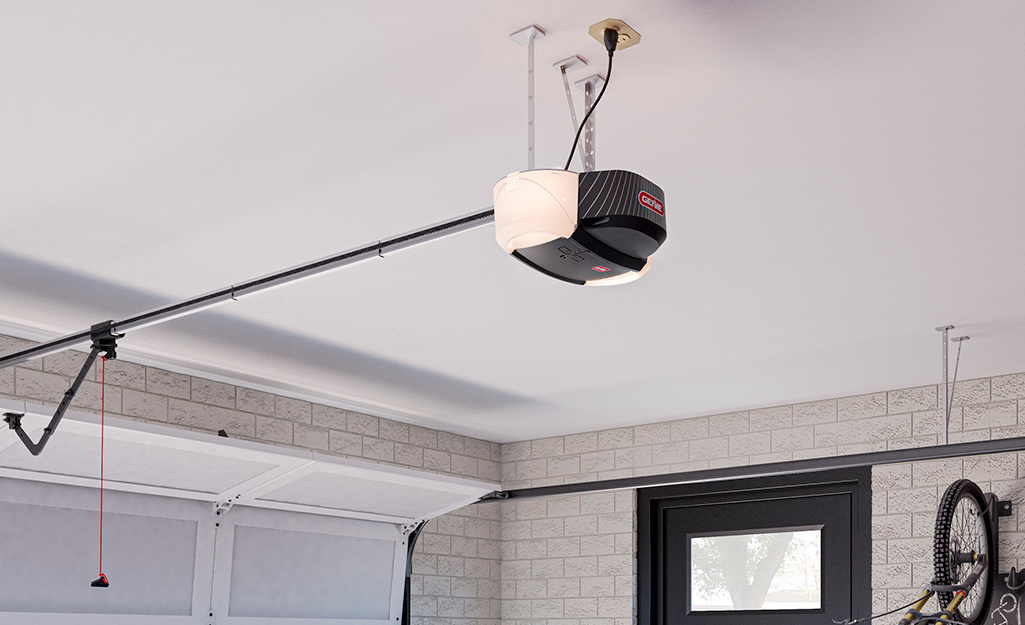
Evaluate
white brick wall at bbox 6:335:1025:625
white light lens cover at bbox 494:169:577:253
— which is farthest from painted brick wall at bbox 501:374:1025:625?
white light lens cover at bbox 494:169:577:253

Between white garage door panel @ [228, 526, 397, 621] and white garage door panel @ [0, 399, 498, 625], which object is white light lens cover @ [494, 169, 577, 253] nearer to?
white garage door panel @ [0, 399, 498, 625]

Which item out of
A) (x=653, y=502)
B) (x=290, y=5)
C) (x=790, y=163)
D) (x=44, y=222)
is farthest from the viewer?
(x=653, y=502)

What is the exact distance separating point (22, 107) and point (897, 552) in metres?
4.21

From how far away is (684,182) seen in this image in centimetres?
288

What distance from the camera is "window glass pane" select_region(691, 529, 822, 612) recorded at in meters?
5.39

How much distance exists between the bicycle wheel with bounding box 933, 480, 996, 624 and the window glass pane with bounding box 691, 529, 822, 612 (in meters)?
0.88

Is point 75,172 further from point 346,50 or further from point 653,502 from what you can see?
point 653,502

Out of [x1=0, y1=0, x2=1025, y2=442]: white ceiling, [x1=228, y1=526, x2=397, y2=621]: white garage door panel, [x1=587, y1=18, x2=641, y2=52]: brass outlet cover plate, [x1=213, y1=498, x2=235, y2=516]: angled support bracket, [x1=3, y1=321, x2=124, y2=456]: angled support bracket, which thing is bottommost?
[x1=228, y1=526, x2=397, y2=621]: white garage door panel

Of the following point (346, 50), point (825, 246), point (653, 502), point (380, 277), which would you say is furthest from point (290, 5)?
point (653, 502)

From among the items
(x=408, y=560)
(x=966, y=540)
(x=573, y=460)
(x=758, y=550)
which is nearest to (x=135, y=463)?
(x=408, y=560)

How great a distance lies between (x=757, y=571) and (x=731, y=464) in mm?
579

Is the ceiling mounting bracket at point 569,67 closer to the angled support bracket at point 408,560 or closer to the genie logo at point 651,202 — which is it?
the genie logo at point 651,202

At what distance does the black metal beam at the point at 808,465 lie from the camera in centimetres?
394

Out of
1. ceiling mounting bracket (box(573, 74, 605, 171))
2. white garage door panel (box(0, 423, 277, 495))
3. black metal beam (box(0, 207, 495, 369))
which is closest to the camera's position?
ceiling mounting bracket (box(573, 74, 605, 171))
